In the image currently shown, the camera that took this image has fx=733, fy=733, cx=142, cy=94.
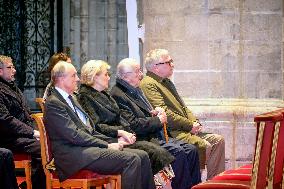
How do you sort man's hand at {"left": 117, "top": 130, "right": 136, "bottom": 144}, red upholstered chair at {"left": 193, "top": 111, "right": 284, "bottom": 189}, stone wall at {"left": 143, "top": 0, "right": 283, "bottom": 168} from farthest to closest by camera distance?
stone wall at {"left": 143, "top": 0, "right": 283, "bottom": 168}, man's hand at {"left": 117, "top": 130, "right": 136, "bottom": 144}, red upholstered chair at {"left": 193, "top": 111, "right": 284, "bottom": 189}

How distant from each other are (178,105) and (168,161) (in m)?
0.93

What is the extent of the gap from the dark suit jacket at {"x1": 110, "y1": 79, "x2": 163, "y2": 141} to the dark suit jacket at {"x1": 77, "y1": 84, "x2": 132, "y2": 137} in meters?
0.22

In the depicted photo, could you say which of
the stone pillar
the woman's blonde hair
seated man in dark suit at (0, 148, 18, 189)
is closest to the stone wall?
the woman's blonde hair

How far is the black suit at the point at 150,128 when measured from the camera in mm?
6344

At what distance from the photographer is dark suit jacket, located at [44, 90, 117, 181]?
18.0 ft

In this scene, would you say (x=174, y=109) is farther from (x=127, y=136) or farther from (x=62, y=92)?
(x=62, y=92)

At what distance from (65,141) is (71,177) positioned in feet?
0.90

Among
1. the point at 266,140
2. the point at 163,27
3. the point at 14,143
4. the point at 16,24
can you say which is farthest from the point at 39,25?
the point at 266,140

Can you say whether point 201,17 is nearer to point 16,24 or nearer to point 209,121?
point 209,121

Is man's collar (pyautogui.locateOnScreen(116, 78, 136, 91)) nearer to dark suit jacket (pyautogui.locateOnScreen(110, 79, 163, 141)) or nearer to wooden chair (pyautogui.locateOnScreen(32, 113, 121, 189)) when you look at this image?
dark suit jacket (pyautogui.locateOnScreen(110, 79, 163, 141))

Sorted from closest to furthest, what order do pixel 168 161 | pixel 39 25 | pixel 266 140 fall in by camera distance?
pixel 266 140
pixel 168 161
pixel 39 25

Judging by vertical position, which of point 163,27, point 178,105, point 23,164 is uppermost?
point 163,27

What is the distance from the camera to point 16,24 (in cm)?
1254

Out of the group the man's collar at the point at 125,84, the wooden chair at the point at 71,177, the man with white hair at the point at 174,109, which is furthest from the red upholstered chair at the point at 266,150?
the man with white hair at the point at 174,109
